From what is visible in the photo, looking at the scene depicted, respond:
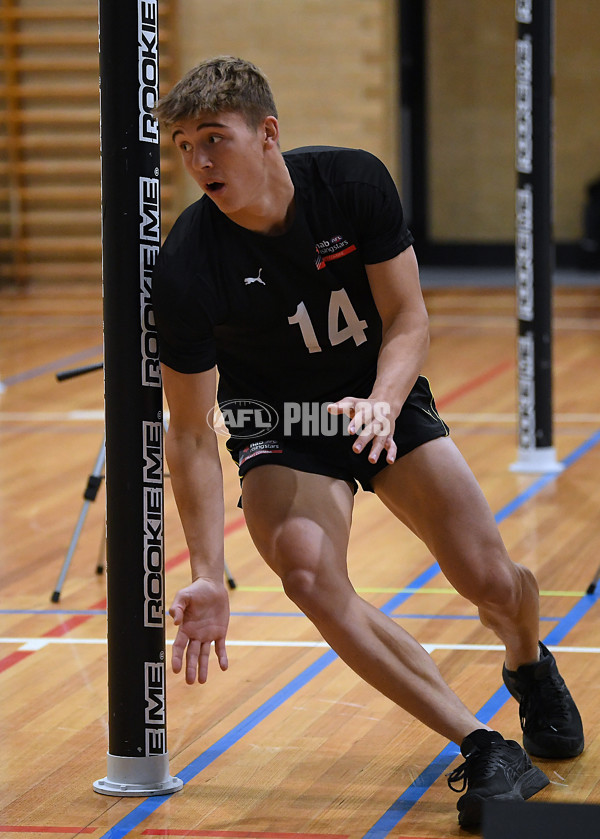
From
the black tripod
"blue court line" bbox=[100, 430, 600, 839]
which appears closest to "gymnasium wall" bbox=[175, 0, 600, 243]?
the black tripod

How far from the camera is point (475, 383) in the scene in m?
9.02

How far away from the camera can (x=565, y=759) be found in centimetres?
316

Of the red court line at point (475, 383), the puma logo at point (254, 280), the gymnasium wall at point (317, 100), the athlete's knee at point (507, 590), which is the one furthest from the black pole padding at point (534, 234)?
the gymnasium wall at point (317, 100)

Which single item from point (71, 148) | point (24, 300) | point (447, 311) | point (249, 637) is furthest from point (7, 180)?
point (249, 637)

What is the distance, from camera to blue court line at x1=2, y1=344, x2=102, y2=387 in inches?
368

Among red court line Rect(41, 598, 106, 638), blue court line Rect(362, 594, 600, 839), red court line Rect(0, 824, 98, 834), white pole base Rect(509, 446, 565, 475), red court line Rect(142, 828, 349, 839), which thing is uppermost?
red court line Rect(142, 828, 349, 839)

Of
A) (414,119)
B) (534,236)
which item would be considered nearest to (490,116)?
(414,119)

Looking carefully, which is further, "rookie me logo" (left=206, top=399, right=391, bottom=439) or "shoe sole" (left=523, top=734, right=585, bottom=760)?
"shoe sole" (left=523, top=734, right=585, bottom=760)

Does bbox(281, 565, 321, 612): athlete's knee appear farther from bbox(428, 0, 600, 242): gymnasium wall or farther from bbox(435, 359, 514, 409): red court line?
bbox(428, 0, 600, 242): gymnasium wall

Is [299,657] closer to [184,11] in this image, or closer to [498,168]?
[184,11]

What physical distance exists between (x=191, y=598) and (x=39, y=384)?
6737 millimetres

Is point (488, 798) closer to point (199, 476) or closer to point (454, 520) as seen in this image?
point (454, 520)

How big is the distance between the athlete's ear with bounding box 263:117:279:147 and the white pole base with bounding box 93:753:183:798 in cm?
136

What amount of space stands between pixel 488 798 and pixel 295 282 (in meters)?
1.15
